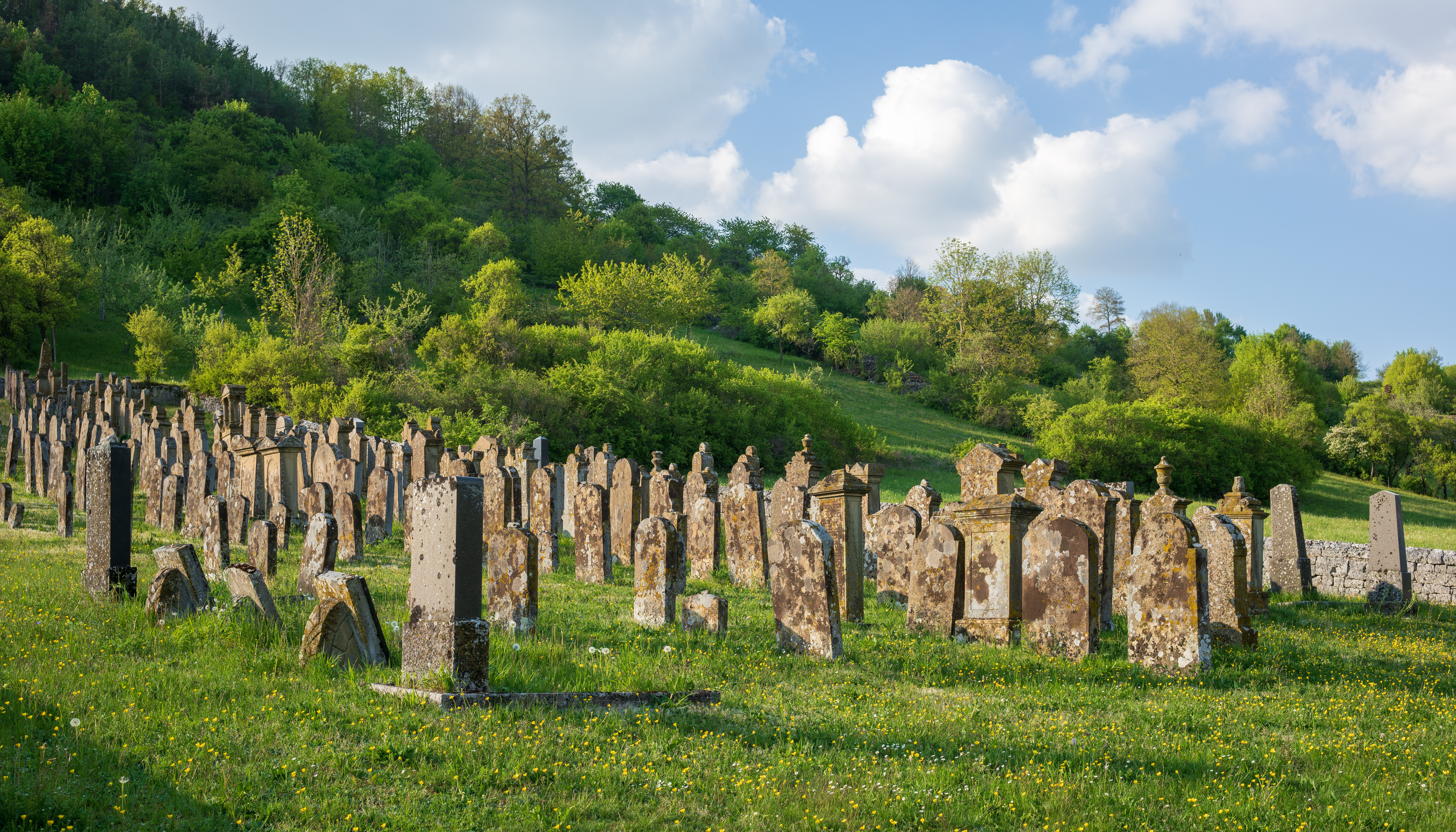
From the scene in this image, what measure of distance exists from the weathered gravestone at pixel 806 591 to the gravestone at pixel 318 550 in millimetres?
4233

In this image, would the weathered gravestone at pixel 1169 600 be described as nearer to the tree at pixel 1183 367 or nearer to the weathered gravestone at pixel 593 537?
the weathered gravestone at pixel 593 537

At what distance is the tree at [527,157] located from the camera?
86.2 metres

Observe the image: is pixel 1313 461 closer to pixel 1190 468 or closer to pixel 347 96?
pixel 1190 468

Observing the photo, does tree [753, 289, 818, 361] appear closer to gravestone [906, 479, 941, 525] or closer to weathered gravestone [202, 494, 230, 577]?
gravestone [906, 479, 941, 525]

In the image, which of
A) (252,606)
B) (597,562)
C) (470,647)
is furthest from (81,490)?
(470,647)

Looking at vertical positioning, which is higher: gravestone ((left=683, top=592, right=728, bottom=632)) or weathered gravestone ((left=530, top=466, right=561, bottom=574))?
weathered gravestone ((left=530, top=466, right=561, bottom=574))

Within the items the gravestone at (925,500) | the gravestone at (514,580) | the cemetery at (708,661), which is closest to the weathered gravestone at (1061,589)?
the cemetery at (708,661)

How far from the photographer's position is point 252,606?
753 cm

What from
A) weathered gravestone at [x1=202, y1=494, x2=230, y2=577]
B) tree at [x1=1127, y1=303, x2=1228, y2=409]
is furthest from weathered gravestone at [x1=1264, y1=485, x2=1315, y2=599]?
tree at [x1=1127, y1=303, x2=1228, y2=409]

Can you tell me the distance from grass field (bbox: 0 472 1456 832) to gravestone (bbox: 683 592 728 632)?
534 mm

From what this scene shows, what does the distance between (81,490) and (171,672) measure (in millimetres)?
11942

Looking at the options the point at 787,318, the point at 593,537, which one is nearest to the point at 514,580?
the point at 593,537

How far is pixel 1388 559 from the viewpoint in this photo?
14.2m

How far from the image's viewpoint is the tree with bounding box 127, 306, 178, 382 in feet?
117
